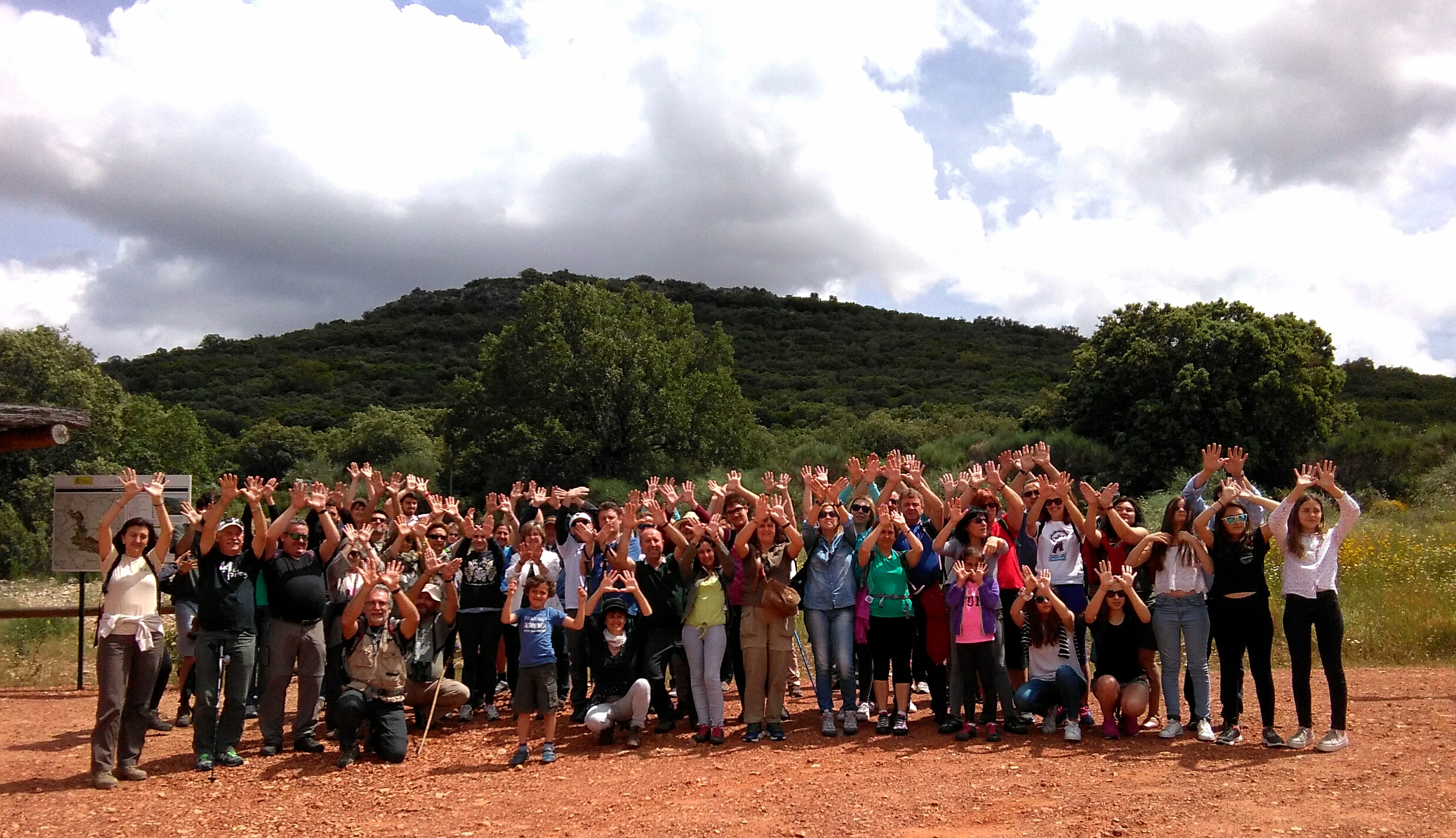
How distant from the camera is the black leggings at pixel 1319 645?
23.4ft

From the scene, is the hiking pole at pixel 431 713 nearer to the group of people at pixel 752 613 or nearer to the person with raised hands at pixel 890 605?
the group of people at pixel 752 613

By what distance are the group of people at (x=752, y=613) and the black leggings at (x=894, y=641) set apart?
0.02 m

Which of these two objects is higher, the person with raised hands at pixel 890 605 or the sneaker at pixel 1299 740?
the person with raised hands at pixel 890 605

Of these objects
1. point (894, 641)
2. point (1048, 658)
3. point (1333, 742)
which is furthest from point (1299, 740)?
point (894, 641)

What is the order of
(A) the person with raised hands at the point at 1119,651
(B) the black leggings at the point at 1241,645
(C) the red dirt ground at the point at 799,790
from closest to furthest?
(C) the red dirt ground at the point at 799,790, (B) the black leggings at the point at 1241,645, (A) the person with raised hands at the point at 1119,651

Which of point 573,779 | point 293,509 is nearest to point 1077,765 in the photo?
point 573,779

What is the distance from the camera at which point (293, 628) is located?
7.96m

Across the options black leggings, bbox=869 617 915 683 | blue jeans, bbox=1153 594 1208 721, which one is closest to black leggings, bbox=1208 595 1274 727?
blue jeans, bbox=1153 594 1208 721

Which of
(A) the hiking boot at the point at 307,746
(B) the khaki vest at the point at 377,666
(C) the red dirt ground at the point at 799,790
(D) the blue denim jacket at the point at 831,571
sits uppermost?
(D) the blue denim jacket at the point at 831,571

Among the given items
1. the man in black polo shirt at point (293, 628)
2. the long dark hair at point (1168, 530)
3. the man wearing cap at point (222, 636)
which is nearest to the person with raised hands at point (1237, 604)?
the long dark hair at point (1168, 530)

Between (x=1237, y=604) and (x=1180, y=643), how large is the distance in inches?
19.6

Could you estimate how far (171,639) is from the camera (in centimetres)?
1221

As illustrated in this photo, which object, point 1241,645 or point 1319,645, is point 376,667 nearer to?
point 1241,645

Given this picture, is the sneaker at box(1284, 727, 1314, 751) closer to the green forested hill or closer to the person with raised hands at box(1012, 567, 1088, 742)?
the person with raised hands at box(1012, 567, 1088, 742)
